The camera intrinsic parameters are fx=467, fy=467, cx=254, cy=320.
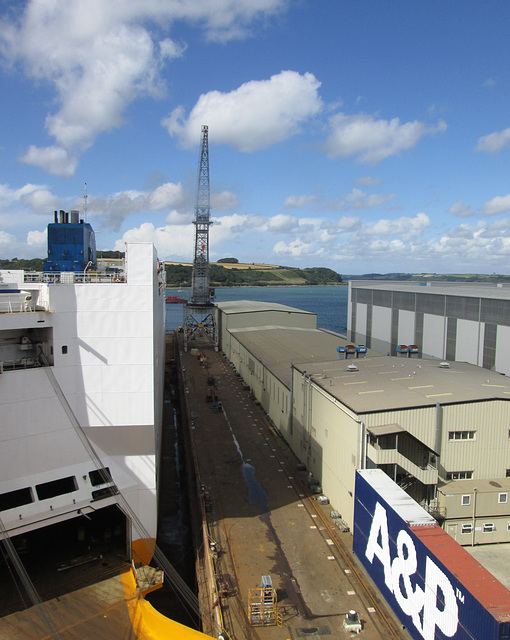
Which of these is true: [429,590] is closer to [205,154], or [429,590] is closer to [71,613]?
[71,613]

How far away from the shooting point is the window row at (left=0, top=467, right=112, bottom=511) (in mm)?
10867

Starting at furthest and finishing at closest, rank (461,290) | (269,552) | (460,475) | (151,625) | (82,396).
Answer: (461,290) → (460,475) → (269,552) → (82,396) → (151,625)

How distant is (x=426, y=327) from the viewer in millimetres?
29766

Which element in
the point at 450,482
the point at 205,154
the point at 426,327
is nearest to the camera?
the point at 450,482

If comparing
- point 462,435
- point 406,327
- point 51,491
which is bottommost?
point 51,491

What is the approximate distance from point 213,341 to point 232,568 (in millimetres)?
42428

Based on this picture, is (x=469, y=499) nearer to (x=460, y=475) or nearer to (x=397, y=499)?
(x=460, y=475)

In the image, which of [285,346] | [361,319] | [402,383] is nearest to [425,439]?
[402,383]

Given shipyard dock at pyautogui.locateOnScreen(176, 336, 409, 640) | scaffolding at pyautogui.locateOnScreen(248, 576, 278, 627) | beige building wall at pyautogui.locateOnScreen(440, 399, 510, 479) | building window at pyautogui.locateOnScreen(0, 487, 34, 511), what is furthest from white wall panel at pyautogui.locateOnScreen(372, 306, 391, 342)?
Result: building window at pyautogui.locateOnScreen(0, 487, 34, 511)

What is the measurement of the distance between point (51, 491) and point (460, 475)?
1166 centimetres

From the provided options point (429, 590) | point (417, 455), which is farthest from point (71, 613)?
point (417, 455)

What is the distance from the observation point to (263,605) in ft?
34.4

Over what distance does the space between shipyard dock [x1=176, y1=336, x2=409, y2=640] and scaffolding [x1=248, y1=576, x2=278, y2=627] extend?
24 mm

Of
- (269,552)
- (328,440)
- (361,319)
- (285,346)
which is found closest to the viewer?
(269,552)
